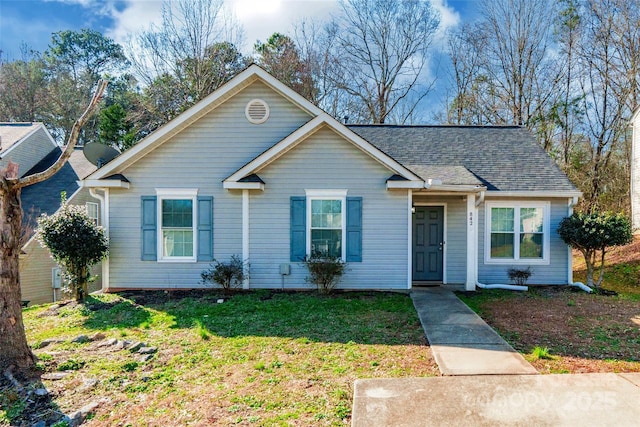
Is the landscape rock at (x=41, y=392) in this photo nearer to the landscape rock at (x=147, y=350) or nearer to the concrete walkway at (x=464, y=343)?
the landscape rock at (x=147, y=350)

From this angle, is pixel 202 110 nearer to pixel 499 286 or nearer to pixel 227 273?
pixel 227 273

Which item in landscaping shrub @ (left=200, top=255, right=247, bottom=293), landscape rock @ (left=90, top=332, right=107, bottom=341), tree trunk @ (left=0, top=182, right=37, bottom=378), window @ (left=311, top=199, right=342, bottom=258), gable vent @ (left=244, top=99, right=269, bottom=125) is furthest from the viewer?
gable vent @ (left=244, top=99, right=269, bottom=125)

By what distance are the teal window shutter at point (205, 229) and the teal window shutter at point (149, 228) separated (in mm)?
1040

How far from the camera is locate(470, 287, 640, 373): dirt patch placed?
4.41m

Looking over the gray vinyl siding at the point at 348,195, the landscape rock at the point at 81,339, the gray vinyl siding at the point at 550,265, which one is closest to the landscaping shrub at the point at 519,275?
the gray vinyl siding at the point at 550,265

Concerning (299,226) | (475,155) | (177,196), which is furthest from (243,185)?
(475,155)

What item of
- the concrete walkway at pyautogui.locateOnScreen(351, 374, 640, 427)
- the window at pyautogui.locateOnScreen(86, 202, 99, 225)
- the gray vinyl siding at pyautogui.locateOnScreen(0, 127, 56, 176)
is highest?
the gray vinyl siding at pyautogui.locateOnScreen(0, 127, 56, 176)

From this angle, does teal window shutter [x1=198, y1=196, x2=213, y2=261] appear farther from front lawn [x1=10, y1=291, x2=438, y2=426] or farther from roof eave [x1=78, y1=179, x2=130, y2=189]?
→ roof eave [x1=78, y1=179, x2=130, y2=189]

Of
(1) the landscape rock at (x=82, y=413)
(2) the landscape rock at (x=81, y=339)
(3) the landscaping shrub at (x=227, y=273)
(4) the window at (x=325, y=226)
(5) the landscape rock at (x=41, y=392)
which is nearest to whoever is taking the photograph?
(1) the landscape rock at (x=82, y=413)

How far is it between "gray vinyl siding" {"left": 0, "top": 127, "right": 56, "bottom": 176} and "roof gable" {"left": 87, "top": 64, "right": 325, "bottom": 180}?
779cm

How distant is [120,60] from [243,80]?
20.7 m

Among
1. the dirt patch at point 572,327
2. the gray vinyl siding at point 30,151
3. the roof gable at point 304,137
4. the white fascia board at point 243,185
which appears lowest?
the dirt patch at point 572,327

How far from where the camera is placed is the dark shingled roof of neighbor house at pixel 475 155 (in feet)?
30.7

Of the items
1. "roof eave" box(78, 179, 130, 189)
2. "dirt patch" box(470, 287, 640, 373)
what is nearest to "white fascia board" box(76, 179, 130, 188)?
"roof eave" box(78, 179, 130, 189)
